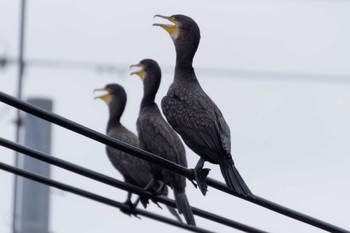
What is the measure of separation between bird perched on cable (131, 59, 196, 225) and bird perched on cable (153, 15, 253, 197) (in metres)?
0.75

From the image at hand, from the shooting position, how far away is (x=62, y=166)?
10.2 m

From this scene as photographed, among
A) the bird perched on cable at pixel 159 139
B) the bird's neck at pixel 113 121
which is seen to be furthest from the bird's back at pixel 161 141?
the bird's neck at pixel 113 121

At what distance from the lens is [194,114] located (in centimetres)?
1129

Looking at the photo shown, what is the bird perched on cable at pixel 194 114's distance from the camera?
10805mm

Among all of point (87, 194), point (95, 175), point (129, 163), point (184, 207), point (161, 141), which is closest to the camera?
point (95, 175)

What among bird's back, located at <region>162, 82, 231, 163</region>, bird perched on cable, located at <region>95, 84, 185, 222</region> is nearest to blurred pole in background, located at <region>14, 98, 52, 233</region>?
bird perched on cable, located at <region>95, 84, 185, 222</region>

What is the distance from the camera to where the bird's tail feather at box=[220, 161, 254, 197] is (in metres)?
10.4

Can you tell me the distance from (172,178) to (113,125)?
8.16 feet

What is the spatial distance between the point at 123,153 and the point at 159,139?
5.75 ft

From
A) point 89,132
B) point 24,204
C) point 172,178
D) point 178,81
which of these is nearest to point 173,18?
A: point 178,81

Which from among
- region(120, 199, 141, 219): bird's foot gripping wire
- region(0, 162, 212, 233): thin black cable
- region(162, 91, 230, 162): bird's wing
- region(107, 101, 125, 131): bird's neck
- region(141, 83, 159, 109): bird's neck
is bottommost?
region(0, 162, 212, 233): thin black cable

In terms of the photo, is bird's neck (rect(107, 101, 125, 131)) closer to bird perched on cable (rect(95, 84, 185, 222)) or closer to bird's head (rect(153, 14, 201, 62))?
bird perched on cable (rect(95, 84, 185, 222))

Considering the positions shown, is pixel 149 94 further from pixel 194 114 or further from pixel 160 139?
pixel 194 114

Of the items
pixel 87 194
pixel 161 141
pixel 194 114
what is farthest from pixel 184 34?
pixel 87 194
